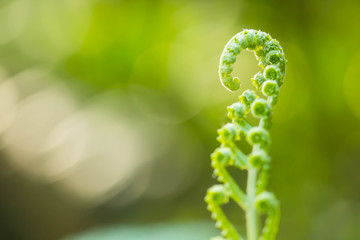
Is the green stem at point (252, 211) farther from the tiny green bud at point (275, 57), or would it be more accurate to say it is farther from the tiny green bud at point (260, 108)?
the tiny green bud at point (275, 57)

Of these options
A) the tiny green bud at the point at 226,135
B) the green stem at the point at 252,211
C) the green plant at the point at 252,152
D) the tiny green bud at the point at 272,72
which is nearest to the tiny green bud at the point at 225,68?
the green plant at the point at 252,152

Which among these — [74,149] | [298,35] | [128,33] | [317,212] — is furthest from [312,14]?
[74,149]

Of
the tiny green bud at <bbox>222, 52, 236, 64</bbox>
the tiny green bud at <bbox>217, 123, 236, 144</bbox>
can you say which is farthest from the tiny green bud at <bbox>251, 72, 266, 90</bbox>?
the tiny green bud at <bbox>217, 123, 236, 144</bbox>

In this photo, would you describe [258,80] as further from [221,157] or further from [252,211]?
[252,211]

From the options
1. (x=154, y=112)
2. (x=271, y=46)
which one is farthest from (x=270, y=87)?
(x=154, y=112)

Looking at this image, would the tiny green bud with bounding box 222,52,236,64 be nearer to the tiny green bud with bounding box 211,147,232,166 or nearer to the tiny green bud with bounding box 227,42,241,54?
the tiny green bud with bounding box 227,42,241,54
